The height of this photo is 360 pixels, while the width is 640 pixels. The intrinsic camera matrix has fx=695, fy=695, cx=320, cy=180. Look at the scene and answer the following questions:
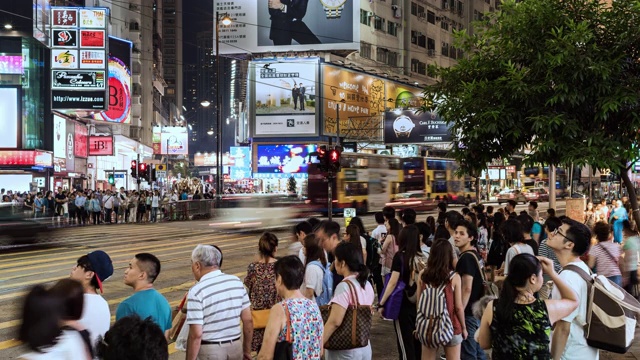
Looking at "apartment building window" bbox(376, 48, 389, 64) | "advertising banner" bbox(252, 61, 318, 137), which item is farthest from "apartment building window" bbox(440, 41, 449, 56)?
"advertising banner" bbox(252, 61, 318, 137)

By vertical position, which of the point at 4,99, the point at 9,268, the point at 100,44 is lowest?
the point at 9,268

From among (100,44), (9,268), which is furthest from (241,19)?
(9,268)

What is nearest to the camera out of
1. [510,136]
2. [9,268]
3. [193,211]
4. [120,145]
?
[510,136]

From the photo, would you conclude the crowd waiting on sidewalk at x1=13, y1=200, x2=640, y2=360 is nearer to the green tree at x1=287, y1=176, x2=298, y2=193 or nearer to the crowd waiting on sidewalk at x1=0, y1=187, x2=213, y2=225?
the crowd waiting on sidewalk at x1=0, y1=187, x2=213, y2=225

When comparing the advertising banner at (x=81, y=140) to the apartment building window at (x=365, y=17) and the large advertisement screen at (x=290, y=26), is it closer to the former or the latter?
the large advertisement screen at (x=290, y=26)

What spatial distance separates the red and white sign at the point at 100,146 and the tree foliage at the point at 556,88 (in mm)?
50917

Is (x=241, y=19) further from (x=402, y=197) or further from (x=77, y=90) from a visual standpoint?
(x=402, y=197)

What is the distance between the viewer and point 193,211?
4231cm

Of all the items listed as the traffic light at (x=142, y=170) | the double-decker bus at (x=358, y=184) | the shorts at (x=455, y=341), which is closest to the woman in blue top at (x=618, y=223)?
the shorts at (x=455, y=341)

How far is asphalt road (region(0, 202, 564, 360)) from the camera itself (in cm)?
1065

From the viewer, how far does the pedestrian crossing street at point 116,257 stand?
13156mm

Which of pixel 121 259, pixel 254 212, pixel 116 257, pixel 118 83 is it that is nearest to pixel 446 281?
pixel 121 259

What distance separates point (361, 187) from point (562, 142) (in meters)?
34.0

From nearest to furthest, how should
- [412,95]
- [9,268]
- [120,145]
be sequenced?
[9,268] → [412,95] → [120,145]
